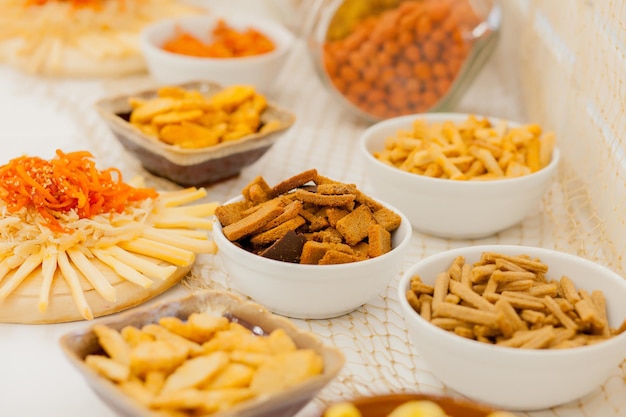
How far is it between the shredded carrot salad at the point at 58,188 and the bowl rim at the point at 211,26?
30.0 inches

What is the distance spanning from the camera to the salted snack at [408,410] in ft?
2.67

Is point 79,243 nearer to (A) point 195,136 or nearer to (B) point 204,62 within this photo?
(A) point 195,136

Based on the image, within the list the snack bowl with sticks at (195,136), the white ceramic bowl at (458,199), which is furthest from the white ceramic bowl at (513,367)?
the snack bowl with sticks at (195,136)

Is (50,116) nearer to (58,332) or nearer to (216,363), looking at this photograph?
(58,332)

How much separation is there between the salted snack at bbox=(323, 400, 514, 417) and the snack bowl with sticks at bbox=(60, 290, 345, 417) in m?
0.04

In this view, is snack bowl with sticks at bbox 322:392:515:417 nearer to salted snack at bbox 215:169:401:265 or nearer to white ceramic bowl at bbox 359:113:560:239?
salted snack at bbox 215:169:401:265

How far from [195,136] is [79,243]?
0.39 meters

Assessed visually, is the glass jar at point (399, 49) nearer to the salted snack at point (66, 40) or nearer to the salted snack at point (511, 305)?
the salted snack at point (66, 40)

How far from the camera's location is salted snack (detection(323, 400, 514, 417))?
0.81 metres

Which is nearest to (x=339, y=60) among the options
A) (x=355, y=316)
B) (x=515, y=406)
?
(x=355, y=316)

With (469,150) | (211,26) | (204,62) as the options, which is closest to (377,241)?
(469,150)

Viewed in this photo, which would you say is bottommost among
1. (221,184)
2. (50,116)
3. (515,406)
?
(50,116)

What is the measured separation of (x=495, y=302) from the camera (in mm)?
1027

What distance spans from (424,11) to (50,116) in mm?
999
